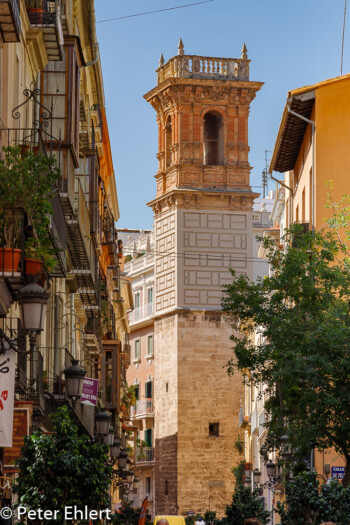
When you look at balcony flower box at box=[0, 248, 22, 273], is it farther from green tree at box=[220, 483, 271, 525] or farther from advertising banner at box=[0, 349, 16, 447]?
green tree at box=[220, 483, 271, 525]

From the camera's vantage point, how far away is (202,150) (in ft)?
222

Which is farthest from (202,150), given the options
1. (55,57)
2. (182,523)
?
(55,57)

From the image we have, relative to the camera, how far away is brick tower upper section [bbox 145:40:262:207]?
66.6 metres

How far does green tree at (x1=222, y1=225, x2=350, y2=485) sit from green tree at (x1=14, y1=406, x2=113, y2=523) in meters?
11.4

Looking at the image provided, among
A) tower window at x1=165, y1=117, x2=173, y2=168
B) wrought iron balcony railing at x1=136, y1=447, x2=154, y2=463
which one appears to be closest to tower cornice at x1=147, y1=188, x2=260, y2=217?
tower window at x1=165, y1=117, x2=173, y2=168

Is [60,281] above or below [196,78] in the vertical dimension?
below

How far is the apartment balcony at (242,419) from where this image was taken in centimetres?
6167

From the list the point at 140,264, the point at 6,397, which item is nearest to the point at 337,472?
the point at 6,397

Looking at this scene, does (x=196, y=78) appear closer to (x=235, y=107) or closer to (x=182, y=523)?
(x=235, y=107)

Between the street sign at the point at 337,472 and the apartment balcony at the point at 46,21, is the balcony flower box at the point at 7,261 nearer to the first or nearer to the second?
the apartment balcony at the point at 46,21

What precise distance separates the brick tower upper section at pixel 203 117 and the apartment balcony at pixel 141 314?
11860 millimetres

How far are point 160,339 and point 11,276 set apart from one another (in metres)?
54.3

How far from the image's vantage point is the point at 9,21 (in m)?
12.0
